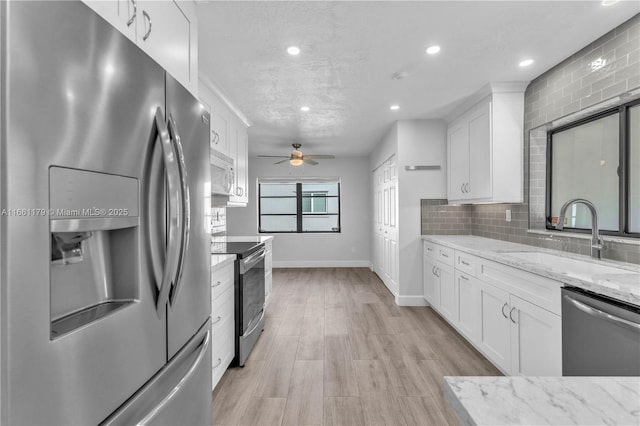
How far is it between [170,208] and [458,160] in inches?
139

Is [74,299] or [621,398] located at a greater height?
[74,299]

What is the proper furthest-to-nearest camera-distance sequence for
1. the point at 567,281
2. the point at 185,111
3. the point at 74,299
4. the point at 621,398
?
1. the point at 567,281
2. the point at 185,111
3. the point at 74,299
4. the point at 621,398

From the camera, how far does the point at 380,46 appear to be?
2.29 meters

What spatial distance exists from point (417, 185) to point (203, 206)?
3295 mm

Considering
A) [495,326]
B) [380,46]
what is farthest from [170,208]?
[495,326]

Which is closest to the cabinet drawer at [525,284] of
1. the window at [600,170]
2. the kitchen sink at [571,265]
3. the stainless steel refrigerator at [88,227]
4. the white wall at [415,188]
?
the kitchen sink at [571,265]

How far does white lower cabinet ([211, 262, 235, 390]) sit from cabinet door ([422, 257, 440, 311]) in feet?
7.67

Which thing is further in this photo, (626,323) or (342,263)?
(342,263)

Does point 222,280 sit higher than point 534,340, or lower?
higher

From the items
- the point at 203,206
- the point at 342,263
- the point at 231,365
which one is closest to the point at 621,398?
the point at 203,206

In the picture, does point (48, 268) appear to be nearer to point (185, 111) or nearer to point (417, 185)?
point (185, 111)

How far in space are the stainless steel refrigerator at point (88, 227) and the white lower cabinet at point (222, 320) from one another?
84 cm

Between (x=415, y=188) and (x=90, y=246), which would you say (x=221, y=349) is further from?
(x=415, y=188)

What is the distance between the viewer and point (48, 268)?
24.0 inches
